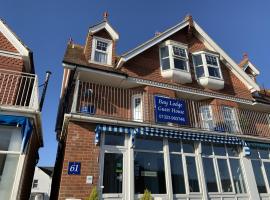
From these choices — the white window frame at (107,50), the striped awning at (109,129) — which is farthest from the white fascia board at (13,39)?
the striped awning at (109,129)

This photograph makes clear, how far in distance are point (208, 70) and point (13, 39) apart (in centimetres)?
1199

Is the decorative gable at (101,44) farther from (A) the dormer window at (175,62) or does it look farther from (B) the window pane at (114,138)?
(B) the window pane at (114,138)

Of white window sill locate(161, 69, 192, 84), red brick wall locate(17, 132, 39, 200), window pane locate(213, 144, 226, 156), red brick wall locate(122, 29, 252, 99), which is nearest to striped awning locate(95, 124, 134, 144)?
red brick wall locate(17, 132, 39, 200)

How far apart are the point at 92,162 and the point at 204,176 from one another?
5.68 m

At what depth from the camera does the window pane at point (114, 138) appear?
9.84m

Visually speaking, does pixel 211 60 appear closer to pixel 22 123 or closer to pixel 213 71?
pixel 213 71

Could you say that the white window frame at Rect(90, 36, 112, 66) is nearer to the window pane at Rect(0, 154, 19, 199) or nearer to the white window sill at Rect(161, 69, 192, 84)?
the white window sill at Rect(161, 69, 192, 84)

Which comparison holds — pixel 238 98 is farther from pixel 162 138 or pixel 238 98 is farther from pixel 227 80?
pixel 162 138

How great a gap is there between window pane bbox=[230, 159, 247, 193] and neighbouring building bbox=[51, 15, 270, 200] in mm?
54

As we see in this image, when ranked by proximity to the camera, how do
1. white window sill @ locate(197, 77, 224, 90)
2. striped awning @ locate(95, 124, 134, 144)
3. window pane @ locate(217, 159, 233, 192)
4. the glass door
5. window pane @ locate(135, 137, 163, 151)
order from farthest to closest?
white window sill @ locate(197, 77, 224, 90)
window pane @ locate(217, 159, 233, 192)
window pane @ locate(135, 137, 163, 151)
striped awning @ locate(95, 124, 134, 144)
the glass door

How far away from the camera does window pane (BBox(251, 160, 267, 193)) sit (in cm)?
1212

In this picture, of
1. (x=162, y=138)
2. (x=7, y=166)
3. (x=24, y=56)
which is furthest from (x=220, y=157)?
(x=24, y=56)

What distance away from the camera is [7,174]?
310 inches

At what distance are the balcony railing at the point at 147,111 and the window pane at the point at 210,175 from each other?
6.11 ft
